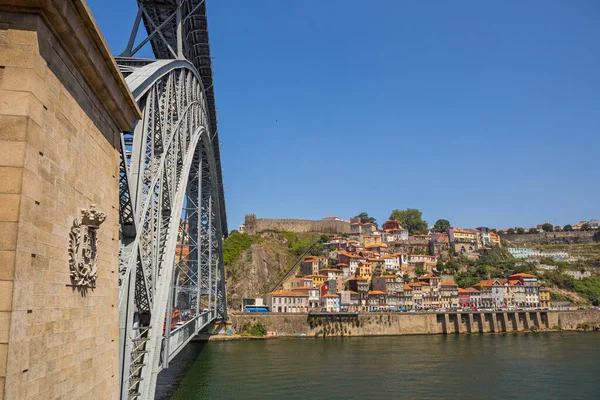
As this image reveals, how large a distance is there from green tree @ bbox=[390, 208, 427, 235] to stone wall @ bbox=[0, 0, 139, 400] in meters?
129

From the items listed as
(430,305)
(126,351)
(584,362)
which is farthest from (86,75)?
(430,305)

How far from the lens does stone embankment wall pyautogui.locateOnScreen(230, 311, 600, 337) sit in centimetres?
6344

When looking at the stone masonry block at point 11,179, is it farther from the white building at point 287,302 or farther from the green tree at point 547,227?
the green tree at point 547,227

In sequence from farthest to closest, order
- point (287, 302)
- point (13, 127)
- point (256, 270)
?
point (256, 270) < point (287, 302) < point (13, 127)

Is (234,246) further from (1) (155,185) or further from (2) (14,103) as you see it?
(2) (14,103)

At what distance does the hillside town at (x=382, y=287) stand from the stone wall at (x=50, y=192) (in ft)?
209

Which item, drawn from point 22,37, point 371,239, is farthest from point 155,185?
point 371,239

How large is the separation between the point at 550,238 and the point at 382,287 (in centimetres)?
7824

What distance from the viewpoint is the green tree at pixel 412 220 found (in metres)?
132

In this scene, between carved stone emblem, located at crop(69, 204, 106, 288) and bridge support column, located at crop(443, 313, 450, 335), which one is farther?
bridge support column, located at crop(443, 313, 450, 335)

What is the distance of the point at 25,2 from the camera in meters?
4.67

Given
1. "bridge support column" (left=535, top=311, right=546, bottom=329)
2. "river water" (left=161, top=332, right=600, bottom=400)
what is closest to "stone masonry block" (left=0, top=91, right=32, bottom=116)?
"river water" (left=161, top=332, right=600, bottom=400)

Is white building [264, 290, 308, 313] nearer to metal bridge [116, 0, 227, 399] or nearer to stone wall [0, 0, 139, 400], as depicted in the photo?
metal bridge [116, 0, 227, 399]

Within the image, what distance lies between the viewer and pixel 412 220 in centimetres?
13350
